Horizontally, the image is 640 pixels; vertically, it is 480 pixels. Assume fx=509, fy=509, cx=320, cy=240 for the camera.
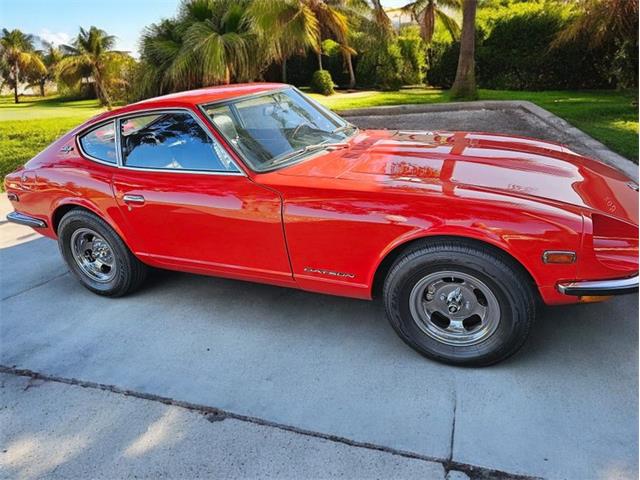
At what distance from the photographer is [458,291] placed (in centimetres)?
275

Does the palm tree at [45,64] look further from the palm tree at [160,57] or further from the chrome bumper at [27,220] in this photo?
the chrome bumper at [27,220]

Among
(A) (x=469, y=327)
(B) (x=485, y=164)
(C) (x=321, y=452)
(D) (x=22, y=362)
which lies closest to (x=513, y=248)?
(A) (x=469, y=327)

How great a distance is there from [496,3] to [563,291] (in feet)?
71.3

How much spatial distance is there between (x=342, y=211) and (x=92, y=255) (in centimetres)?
232

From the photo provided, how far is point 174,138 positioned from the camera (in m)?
3.48

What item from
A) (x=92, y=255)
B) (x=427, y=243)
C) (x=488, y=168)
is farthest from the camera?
(x=92, y=255)

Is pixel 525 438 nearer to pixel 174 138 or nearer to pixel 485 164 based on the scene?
pixel 485 164

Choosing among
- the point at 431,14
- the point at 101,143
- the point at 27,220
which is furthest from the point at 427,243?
the point at 431,14

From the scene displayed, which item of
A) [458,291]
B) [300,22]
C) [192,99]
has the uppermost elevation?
[300,22]

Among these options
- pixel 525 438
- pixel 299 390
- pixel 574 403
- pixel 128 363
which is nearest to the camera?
pixel 525 438

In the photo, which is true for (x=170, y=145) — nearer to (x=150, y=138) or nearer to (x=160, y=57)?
(x=150, y=138)

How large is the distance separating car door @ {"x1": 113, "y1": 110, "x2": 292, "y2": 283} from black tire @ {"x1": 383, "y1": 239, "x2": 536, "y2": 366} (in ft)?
2.40

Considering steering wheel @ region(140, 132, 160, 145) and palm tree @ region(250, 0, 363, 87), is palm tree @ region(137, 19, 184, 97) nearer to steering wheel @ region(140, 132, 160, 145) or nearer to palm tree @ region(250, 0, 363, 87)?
palm tree @ region(250, 0, 363, 87)

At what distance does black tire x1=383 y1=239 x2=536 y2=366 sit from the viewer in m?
2.57
